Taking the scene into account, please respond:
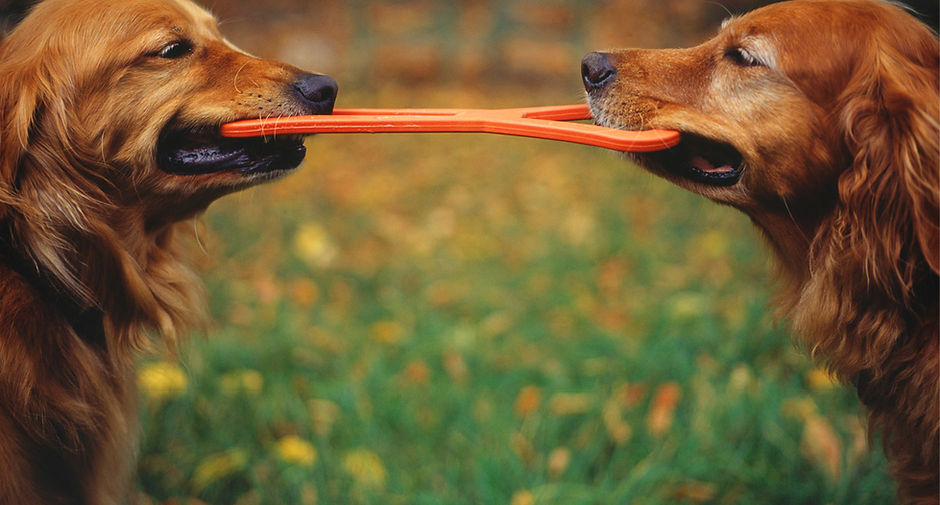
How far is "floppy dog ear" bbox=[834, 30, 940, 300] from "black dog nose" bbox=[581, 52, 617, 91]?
2.34 ft

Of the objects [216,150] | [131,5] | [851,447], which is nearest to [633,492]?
[851,447]

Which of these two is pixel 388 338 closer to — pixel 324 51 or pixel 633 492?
pixel 633 492

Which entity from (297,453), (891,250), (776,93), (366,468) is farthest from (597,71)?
(297,453)

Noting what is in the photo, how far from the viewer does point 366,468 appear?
115 inches

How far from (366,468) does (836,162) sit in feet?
6.46

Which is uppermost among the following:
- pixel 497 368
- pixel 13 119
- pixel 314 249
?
pixel 13 119

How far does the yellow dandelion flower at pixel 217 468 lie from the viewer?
2871 millimetres

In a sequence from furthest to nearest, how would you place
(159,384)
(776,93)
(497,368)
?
(497,368)
(159,384)
(776,93)

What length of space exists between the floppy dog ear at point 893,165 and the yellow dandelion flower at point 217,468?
7.39 ft

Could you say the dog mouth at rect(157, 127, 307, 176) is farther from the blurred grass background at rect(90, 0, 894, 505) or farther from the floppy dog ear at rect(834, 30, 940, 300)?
the floppy dog ear at rect(834, 30, 940, 300)

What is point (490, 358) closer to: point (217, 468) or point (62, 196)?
point (217, 468)

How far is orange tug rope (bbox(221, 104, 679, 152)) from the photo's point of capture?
2.30 m

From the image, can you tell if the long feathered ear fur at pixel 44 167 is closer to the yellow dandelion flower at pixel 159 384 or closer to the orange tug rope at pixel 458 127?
the orange tug rope at pixel 458 127

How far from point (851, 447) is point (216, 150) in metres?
2.57
